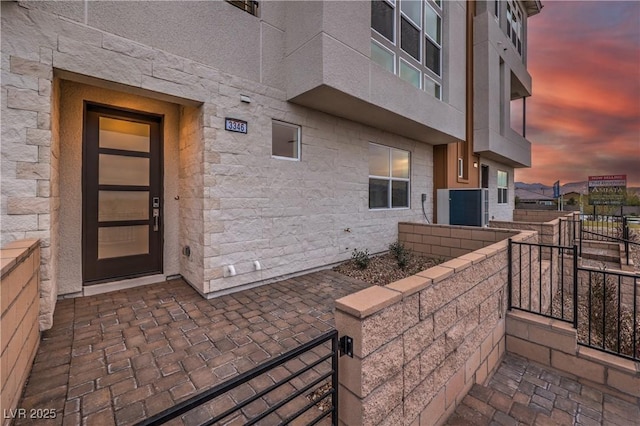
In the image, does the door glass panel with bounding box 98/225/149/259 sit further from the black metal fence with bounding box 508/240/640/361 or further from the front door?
the black metal fence with bounding box 508/240/640/361

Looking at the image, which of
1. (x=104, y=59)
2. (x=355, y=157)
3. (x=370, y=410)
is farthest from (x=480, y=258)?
(x=104, y=59)

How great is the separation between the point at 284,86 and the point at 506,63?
371 inches

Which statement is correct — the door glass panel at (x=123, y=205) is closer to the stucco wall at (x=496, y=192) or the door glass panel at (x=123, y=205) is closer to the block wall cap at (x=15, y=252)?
the block wall cap at (x=15, y=252)

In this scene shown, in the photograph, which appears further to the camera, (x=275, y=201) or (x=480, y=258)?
(x=275, y=201)

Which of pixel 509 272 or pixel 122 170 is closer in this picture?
pixel 509 272

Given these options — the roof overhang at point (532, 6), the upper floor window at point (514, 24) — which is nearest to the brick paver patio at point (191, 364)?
the upper floor window at point (514, 24)

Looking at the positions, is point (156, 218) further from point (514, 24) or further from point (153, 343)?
point (514, 24)

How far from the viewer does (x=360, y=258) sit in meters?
4.96

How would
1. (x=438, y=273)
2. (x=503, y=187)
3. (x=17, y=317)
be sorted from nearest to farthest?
(x=17, y=317)
(x=438, y=273)
(x=503, y=187)

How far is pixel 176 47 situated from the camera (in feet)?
10.6

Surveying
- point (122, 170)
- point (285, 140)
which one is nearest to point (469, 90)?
point (285, 140)

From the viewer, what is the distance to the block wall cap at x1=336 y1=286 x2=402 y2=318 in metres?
1.37

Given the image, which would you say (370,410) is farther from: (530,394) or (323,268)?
(323,268)

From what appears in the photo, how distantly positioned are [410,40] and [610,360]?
20.3 ft
